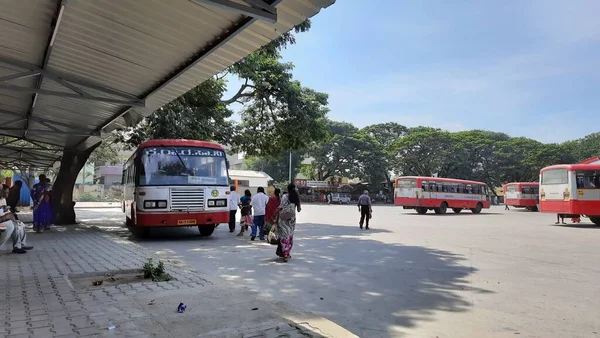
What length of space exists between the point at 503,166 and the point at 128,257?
52.8 metres

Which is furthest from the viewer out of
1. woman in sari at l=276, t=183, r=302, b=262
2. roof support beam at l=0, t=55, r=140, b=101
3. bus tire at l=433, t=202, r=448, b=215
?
bus tire at l=433, t=202, r=448, b=215

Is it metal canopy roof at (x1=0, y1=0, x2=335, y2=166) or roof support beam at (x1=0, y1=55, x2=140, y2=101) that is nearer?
metal canopy roof at (x1=0, y1=0, x2=335, y2=166)

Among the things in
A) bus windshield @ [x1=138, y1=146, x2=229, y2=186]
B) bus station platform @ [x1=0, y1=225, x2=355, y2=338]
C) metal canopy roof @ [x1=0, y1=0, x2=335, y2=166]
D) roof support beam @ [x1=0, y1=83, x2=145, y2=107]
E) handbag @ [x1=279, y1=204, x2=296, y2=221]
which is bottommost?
bus station platform @ [x1=0, y1=225, x2=355, y2=338]

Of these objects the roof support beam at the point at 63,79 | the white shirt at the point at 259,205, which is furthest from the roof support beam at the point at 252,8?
the white shirt at the point at 259,205

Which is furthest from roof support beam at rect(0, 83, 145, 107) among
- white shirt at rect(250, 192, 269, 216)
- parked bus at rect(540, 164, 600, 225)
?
parked bus at rect(540, 164, 600, 225)

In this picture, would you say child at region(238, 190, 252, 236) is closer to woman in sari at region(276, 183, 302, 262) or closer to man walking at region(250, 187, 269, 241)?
man walking at region(250, 187, 269, 241)

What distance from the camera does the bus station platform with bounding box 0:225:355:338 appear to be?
152 inches

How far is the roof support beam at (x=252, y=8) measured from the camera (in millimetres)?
3842

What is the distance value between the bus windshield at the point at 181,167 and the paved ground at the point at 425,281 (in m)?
1.71

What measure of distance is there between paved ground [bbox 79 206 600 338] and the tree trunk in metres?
5.67

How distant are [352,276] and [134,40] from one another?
493cm

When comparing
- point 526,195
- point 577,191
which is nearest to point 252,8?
point 577,191

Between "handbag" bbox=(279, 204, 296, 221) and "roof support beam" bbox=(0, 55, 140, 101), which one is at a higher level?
"roof support beam" bbox=(0, 55, 140, 101)

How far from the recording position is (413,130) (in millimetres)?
57469
